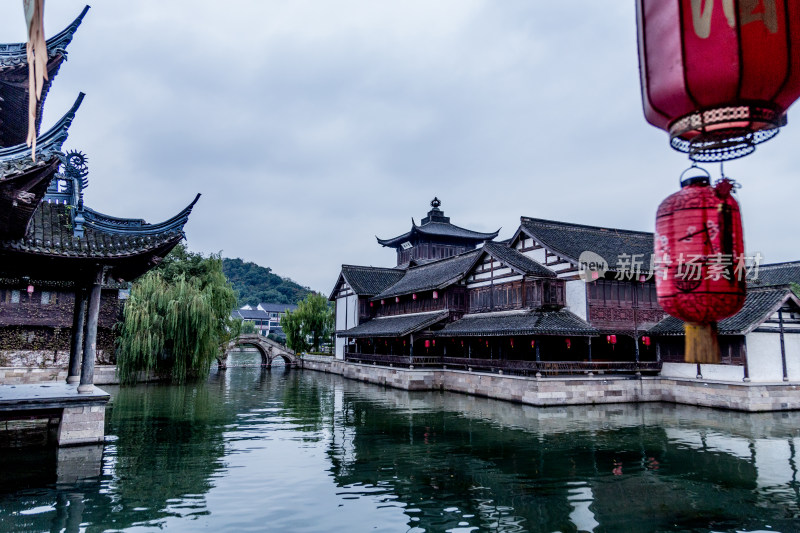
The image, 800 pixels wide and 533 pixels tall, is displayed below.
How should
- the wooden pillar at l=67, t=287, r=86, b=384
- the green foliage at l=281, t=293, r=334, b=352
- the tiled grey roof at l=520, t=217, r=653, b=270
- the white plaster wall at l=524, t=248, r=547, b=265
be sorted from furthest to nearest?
the green foliage at l=281, t=293, r=334, b=352 → the white plaster wall at l=524, t=248, r=547, b=265 → the tiled grey roof at l=520, t=217, r=653, b=270 → the wooden pillar at l=67, t=287, r=86, b=384

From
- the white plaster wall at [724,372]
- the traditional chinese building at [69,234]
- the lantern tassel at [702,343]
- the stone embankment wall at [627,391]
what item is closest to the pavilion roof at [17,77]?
the traditional chinese building at [69,234]

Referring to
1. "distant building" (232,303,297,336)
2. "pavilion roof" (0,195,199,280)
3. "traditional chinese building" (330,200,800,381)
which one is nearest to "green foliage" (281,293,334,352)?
"traditional chinese building" (330,200,800,381)

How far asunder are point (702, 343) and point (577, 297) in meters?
19.5

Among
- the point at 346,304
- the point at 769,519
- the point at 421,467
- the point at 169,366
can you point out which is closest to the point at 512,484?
the point at 421,467

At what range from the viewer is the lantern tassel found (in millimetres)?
3568

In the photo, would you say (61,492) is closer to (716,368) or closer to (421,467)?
(421,467)

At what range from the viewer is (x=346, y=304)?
3891cm

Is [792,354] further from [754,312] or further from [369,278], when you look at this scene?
[369,278]

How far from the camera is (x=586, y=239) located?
2517cm

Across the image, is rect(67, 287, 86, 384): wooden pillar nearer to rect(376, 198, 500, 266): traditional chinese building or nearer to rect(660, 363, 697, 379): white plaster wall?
rect(660, 363, 697, 379): white plaster wall

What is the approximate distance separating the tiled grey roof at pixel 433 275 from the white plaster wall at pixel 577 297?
5811mm

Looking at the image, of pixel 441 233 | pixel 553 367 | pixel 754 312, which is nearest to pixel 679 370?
pixel 754 312

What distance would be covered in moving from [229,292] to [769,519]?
28881mm

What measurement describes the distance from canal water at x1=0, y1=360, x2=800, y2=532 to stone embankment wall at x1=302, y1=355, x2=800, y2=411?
804 mm
